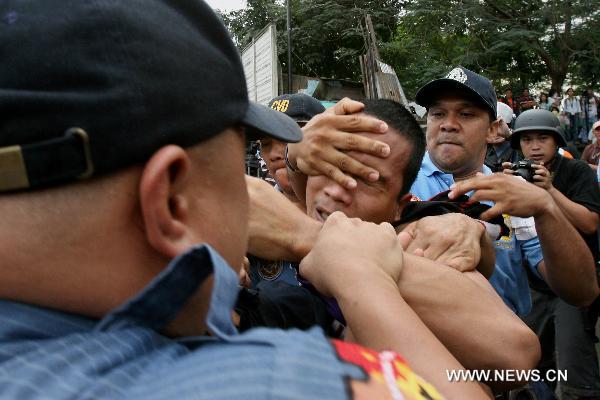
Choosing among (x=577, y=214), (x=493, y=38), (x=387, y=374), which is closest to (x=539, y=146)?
(x=577, y=214)

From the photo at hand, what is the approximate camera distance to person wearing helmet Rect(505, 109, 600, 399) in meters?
3.87

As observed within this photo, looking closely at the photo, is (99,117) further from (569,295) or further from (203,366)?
(569,295)

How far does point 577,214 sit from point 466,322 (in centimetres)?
289

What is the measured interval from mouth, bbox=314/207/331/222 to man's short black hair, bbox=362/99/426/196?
320 mm

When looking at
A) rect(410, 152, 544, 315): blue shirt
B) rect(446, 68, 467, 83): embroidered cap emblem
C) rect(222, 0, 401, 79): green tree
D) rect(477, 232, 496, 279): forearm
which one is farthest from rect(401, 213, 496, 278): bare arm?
rect(222, 0, 401, 79): green tree

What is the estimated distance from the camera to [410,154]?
206cm

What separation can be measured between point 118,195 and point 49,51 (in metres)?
0.20

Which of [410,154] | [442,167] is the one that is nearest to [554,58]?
[442,167]

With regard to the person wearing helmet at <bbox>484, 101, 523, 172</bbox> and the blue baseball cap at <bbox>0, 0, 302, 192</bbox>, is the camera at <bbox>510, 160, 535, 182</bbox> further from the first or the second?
the blue baseball cap at <bbox>0, 0, 302, 192</bbox>

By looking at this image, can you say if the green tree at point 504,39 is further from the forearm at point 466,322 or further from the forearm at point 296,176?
the forearm at point 466,322

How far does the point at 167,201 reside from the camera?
30.5 inches

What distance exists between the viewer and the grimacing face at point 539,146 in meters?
4.81

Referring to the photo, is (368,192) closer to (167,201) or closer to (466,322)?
(466,322)

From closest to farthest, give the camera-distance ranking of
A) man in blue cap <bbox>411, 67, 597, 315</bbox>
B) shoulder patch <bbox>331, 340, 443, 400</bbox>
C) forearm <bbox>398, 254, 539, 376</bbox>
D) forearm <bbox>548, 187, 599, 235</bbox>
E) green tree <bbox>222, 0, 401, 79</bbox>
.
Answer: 1. shoulder patch <bbox>331, 340, 443, 400</bbox>
2. forearm <bbox>398, 254, 539, 376</bbox>
3. man in blue cap <bbox>411, 67, 597, 315</bbox>
4. forearm <bbox>548, 187, 599, 235</bbox>
5. green tree <bbox>222, 0, 401, 79</bbox>
